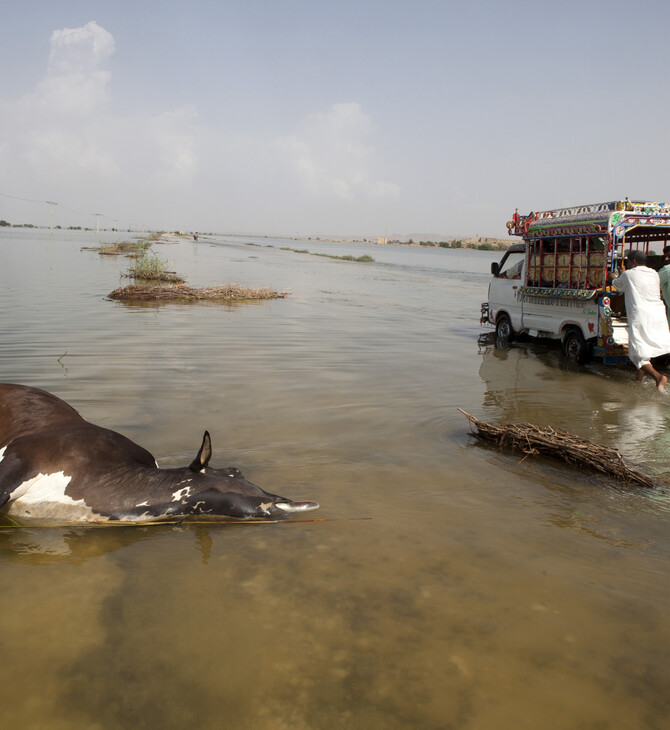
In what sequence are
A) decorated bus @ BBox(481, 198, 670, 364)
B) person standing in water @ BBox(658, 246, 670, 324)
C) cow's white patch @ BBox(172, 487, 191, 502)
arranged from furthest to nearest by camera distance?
decorated bus @ BBox(481, 198, 670, 364) → person standing in water @ BBox(658, 246, 670, 324) → cow's white patch @ BBox(172, 487, 191, 502)

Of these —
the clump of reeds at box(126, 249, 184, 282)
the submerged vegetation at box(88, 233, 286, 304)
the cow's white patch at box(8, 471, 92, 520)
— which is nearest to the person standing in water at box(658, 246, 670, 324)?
the cow's white patch at box(8, 471, 92, 520)

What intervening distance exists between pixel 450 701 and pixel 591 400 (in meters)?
6.72

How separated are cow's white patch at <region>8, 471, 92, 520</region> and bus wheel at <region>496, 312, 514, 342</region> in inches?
442

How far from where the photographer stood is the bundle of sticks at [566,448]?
5.07 meters

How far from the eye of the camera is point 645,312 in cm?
891

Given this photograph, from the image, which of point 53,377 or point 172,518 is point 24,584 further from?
point 53,377

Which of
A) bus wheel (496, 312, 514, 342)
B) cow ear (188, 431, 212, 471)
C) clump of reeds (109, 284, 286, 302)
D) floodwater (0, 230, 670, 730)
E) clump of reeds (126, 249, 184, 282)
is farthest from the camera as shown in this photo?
clump of reeds (126, 249, 184, 282)

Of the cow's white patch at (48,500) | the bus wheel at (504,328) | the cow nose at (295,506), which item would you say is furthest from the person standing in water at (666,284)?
the cow's white patch at (48,500)

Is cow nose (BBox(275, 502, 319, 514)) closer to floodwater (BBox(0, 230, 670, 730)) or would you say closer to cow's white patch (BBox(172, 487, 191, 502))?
floodwater (BBox(0, 230, 670, 730))

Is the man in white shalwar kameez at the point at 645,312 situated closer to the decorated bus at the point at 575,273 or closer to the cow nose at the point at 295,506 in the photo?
the decorated bus at the point at 575,273

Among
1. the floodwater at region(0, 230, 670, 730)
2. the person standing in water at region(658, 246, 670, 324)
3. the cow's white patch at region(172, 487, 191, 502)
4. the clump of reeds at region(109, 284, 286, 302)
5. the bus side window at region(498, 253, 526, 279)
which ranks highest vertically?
the bus side window at region(498, 253, 526, 279)

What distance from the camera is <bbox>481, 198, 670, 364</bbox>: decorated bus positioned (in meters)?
9.92

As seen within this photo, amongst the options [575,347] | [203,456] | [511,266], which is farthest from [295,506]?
[511,266]

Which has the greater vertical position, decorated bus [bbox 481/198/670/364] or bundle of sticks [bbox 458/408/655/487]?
decorated bus [bbox 481/198/670/364]
